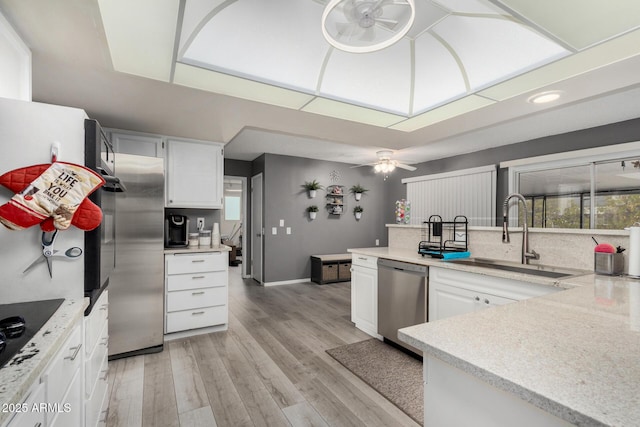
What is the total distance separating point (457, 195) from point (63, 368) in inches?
226

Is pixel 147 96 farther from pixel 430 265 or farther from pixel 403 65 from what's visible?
pixel 430 265

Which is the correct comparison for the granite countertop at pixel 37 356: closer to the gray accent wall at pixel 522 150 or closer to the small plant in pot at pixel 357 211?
the gray accent wall at pixel 522 150

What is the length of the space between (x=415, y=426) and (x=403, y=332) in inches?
48.4

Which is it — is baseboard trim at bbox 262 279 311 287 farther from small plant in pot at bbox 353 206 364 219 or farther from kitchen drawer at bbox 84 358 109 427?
kitchen drawer at bbox 84 358 109 427

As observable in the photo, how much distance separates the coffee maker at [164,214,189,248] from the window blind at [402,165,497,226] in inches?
179

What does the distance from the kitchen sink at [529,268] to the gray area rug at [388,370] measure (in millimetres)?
1001

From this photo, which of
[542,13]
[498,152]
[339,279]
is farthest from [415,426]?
[498,152]

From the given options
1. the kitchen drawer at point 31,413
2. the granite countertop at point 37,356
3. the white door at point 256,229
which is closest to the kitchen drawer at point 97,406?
the granite countertop at point 37,356

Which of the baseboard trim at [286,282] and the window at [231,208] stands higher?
the window at [231,208]

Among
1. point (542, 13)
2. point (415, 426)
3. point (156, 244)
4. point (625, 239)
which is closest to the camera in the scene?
point (542, 13)

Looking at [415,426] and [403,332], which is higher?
[403,332]

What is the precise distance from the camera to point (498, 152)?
4.94 metres

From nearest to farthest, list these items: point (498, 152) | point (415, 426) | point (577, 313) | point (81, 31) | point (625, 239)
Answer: point (577, 313), point (81, 31), point (415, 426), point (625, 239), point (498, 152)

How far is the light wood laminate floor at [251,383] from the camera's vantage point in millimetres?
1851
